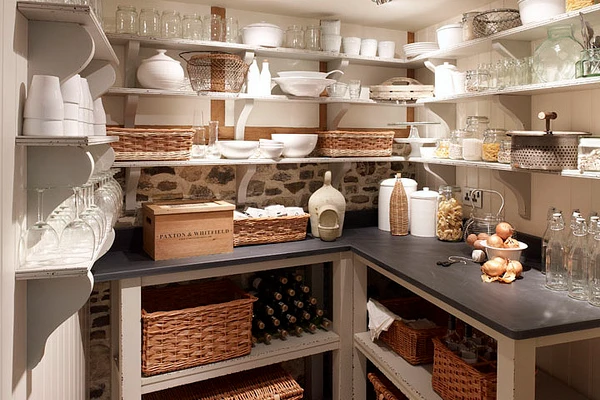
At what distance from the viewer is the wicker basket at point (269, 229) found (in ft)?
8.44

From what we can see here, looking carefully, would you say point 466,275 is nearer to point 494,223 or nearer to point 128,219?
point 494,223

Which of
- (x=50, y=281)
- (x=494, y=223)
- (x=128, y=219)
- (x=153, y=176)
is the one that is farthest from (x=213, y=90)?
(x=494, y=223)

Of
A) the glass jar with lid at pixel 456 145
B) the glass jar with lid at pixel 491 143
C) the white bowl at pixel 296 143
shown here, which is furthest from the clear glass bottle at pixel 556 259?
the white bowl at pixel 296 143

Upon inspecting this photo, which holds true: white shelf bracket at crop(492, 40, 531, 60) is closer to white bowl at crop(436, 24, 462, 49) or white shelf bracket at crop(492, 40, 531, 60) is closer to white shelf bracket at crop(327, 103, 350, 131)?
white bowl at crop(436, 24, 462, 49)

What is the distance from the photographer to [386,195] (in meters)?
3.02

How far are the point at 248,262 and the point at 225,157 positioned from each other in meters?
0.61

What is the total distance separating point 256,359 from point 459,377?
1.01 m

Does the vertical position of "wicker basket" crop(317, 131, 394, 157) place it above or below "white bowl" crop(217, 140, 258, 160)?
above

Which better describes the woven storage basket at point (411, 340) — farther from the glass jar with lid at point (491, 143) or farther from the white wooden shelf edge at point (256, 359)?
the glass jar with lid at point (491, 143)

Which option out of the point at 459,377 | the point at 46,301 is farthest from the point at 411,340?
the point at 46,301

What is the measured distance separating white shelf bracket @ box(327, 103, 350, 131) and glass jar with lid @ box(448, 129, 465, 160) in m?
0.64

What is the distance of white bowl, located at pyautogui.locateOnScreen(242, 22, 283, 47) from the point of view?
263cm

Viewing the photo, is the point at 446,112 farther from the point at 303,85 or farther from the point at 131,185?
the point at 131,185

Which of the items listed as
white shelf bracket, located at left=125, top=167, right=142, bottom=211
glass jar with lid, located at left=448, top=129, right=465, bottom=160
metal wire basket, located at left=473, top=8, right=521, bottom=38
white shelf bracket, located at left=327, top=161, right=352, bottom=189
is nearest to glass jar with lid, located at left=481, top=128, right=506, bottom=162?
glass jar with lid, located at left=448, top=129, right=465, bottom=160
